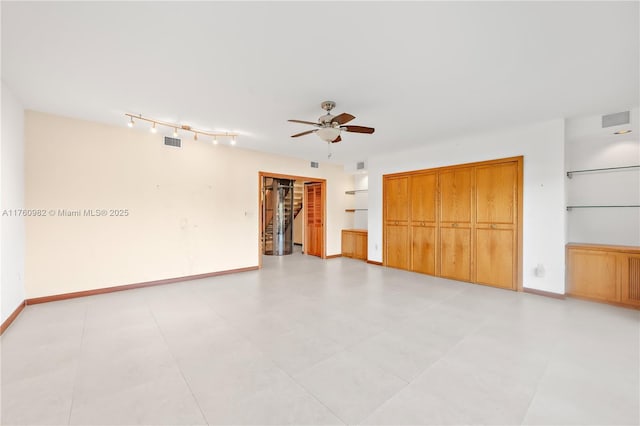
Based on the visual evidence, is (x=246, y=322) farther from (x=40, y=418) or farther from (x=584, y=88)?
(x=584, y=88)

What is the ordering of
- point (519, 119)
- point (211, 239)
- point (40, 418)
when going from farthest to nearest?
point (211, 239), point (519, 119), point (40, 418)

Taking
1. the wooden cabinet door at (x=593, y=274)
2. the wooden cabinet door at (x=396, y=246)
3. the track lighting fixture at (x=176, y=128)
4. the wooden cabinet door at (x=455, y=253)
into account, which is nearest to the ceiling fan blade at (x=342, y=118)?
the track lighting fixture at (x=176, y=128)

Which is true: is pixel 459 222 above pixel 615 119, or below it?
below

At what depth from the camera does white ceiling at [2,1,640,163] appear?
1.99m

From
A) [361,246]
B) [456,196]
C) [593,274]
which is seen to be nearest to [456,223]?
[456,196]

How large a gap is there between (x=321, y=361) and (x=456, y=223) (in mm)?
4289

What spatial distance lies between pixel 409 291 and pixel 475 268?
5.24 feet

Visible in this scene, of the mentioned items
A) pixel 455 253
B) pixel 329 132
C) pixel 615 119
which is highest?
pixel 615 119

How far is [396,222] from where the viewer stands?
653 centimetres

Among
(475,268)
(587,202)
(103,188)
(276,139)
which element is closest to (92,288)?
(103,188)

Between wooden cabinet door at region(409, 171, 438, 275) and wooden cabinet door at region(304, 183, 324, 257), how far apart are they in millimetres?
2862

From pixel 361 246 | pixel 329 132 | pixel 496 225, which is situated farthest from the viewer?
pixel 361 246

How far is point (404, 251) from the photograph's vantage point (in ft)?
20.8

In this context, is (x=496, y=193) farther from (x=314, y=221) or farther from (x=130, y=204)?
(x=130, y=204)
